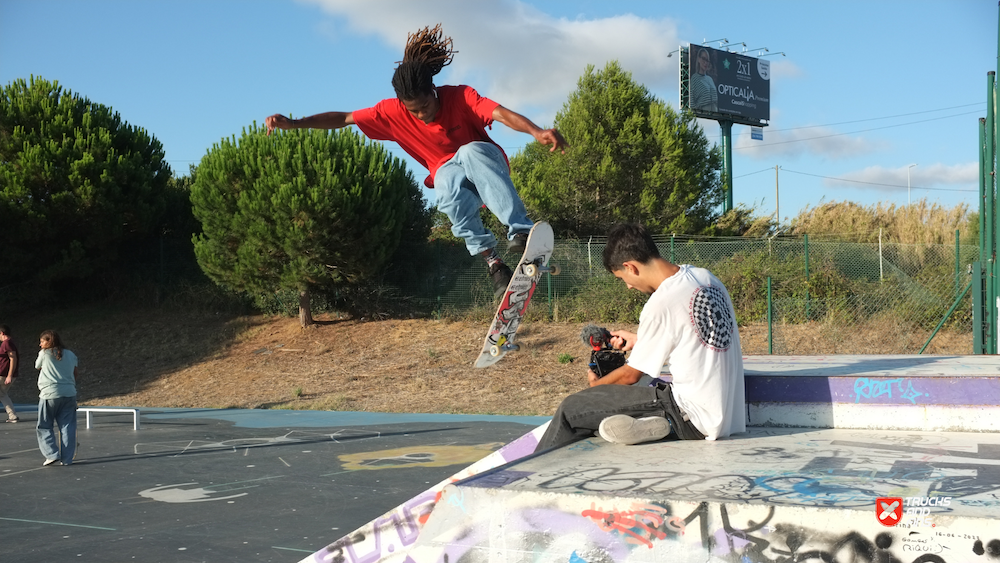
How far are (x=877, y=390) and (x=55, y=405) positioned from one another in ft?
26.7

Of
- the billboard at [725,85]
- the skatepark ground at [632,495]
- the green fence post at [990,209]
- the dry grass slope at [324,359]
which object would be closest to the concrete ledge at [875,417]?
the skatepark ground at [632,495]

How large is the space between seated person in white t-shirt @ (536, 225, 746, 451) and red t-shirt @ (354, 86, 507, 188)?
172 cm

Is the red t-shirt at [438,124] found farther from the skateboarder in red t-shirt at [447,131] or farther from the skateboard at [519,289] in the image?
the skateboard at [519,289]

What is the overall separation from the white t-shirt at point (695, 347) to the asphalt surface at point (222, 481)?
2752mm

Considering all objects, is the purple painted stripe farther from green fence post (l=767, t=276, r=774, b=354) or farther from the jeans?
green fence post (l=767, t=276, r=774, b=354)

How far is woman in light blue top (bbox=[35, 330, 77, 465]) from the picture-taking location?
8336 mm

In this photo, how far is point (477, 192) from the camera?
17.9 ft

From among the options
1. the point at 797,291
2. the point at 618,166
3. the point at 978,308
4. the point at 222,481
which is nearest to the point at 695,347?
the point at 222,481

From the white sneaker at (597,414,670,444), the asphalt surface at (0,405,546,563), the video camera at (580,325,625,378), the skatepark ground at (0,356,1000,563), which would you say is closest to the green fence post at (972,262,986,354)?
the skatepark ground at (0,356,1000,563)

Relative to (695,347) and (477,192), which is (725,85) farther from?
(695,347)

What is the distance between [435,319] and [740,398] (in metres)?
15.1

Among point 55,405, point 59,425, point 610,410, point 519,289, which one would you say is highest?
point 519,289

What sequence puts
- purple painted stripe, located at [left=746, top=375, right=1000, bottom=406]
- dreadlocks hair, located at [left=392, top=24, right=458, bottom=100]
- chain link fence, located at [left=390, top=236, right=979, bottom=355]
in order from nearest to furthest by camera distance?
purple painted stripe, located at [left=746, top=375, right=1000, bottom=406]
dreadlocks hair, located at [left=392, top=24, right=458, bottom=100]
chain link fence, located at [left=390, top=236, right=979, bottom=355]

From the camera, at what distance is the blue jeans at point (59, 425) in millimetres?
8320
